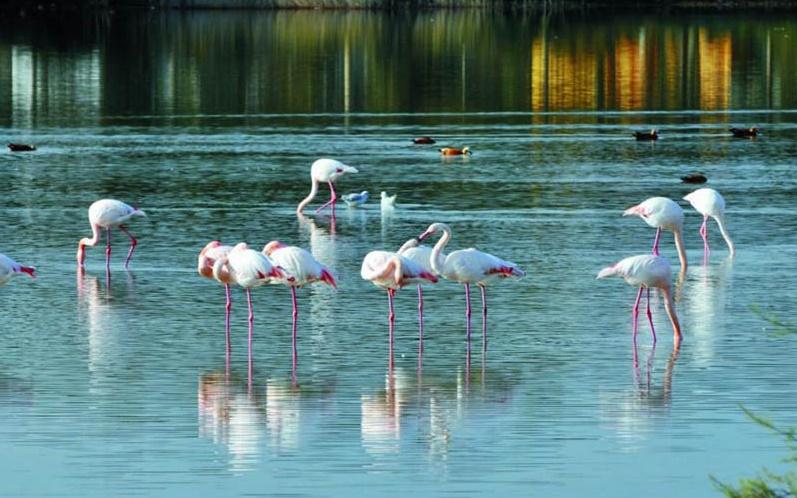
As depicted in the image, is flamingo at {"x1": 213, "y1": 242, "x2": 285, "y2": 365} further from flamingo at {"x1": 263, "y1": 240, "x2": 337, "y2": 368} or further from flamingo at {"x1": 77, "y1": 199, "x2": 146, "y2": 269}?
flamingo at {"x1": 77, "y1": 199, "x2": 146, "y2": 269}

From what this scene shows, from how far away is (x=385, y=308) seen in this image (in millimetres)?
16672

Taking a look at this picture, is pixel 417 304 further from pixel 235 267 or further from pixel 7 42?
pixel 7 42

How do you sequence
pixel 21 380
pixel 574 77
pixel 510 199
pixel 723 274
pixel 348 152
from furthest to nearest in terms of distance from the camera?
pixel 574 77 → pixel 348 152 → pixel 510 199 → pixel 723 274 → pixel 21 380

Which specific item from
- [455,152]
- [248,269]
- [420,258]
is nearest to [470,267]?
[420,258]

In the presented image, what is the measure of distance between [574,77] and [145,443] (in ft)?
125

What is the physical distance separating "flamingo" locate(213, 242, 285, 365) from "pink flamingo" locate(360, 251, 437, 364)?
72 centimetres

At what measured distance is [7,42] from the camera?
213 ft

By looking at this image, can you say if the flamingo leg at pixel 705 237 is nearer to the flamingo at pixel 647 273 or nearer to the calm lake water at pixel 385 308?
the calm lake water at pixel 385 308

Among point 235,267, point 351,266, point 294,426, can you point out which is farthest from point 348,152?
point 294,426

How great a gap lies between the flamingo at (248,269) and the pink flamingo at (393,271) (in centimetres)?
72

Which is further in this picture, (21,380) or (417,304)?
(417,304)

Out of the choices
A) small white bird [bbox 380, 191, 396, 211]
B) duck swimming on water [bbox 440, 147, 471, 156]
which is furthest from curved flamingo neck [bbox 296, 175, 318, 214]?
duck swimming on water [bbox 440, 147, 471, 156]

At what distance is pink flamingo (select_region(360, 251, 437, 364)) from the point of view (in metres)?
14.9

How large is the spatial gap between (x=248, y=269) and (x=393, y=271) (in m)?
1.09
